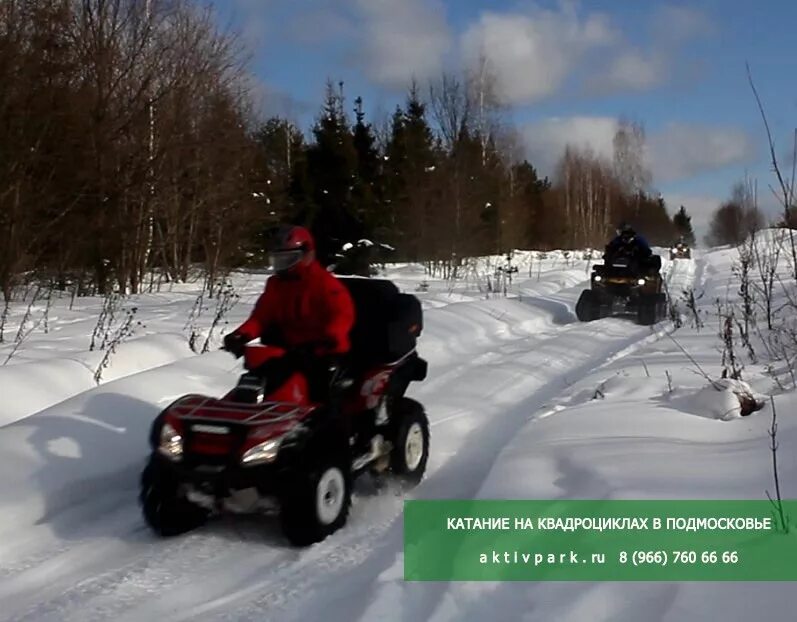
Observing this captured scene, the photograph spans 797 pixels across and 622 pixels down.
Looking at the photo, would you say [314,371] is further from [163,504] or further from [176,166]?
[176,166]

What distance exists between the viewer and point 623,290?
15000 millimetres

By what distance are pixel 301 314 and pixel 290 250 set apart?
0.45 m

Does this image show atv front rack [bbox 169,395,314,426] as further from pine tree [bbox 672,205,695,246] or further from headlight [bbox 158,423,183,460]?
pine tree [bbox 672,205,695,246]

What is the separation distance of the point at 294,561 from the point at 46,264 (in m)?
14.2

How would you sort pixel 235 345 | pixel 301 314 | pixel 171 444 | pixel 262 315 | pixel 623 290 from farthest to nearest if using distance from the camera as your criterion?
pixel 623 290
pixel 262 315
pixel 301 314
pixel 235 345
pixel 171 444

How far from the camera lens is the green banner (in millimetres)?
3564

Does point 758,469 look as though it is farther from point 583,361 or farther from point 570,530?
point 583,361

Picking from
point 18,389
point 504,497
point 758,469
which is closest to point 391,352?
point 504,497

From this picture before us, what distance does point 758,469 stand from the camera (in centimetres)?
457

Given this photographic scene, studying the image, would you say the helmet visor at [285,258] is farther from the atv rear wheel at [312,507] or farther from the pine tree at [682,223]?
the pine tree at [682,223]

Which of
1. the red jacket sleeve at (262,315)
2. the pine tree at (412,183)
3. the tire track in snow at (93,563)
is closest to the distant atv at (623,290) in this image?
the red jacket sleeve at (262,315)

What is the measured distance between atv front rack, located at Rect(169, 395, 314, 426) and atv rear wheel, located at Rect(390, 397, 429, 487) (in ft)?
3.31

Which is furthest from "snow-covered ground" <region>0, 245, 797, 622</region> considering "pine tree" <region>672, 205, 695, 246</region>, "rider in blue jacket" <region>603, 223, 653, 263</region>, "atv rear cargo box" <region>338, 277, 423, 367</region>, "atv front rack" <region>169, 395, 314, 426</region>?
"pine tree" <region>672, 205, 695, 246</region>

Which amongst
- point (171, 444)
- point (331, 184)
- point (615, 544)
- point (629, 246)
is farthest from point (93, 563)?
point (331, 184)
